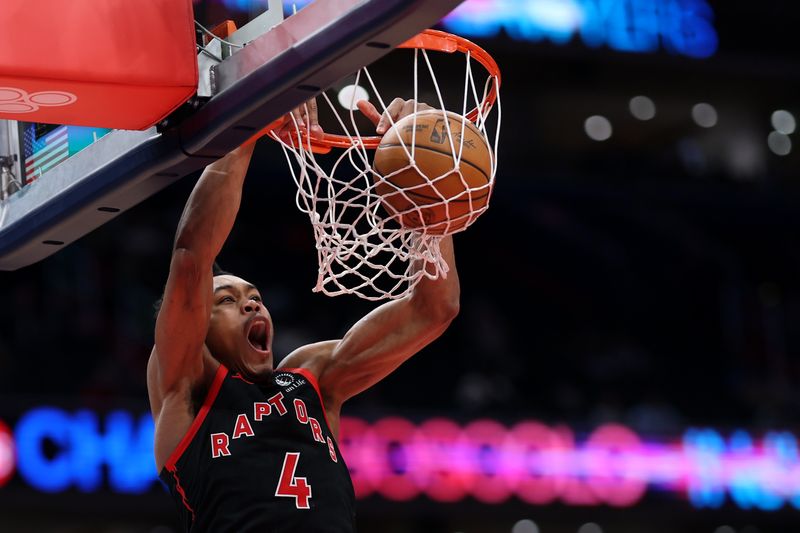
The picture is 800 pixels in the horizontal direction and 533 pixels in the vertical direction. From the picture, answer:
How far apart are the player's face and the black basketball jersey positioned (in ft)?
0.37

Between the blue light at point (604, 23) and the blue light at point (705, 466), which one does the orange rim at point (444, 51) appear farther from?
the blue light at point (604, 23)

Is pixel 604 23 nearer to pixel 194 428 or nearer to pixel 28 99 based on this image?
pixel 194 428

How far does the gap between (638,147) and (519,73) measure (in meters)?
A: 2.41

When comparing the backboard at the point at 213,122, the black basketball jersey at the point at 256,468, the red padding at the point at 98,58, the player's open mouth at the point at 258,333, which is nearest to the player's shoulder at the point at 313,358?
the player's open mouth at the point at 258,333

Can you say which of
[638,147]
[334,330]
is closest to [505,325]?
[334,330]

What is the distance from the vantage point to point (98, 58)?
3.22m

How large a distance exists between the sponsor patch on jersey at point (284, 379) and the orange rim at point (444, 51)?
806 mm

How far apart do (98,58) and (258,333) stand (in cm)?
142

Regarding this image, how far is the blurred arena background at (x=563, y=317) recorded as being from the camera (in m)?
10.5

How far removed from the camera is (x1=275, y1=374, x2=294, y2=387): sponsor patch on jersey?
170 inches

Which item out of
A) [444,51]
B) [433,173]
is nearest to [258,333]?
[433,173]

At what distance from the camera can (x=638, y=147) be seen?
665 inches

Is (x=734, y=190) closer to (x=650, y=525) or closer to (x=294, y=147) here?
(x=650, y=525)

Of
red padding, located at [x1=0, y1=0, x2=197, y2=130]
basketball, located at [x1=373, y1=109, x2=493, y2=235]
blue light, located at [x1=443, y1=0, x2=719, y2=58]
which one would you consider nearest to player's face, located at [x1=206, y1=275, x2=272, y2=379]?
basketball, located at [x1=373, y1=109, x2=493, y2=235]
